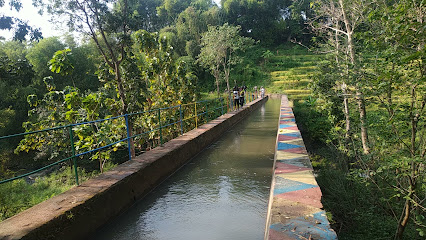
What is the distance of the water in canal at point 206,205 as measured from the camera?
11.8 feet

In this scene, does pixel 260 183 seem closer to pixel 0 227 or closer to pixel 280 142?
pixel 280 142

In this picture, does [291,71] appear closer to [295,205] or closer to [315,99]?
[315,99]

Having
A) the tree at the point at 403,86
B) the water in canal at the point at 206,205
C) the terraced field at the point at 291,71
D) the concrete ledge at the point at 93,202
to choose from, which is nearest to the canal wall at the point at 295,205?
the water in canal at the point at 206,205

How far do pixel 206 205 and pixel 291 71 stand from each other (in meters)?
40.5

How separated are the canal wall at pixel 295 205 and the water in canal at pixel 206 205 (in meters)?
0.39

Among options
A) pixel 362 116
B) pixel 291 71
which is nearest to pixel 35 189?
pixel 362 116

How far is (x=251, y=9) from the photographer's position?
5869 centimetres

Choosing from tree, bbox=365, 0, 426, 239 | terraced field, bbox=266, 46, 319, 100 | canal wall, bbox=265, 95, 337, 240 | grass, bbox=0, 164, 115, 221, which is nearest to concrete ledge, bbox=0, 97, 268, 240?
canal wall, bbox=265, 95, 337, 240

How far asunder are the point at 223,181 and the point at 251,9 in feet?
193

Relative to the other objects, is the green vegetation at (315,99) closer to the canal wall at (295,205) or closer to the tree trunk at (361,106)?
the tree trunk at (361,106)

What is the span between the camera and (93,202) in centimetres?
366

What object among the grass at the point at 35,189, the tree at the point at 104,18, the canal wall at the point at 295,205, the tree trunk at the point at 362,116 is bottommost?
the grass at the point at 35,189

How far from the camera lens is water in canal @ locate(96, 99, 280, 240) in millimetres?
3592

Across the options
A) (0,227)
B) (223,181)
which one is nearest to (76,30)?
(223,181)
